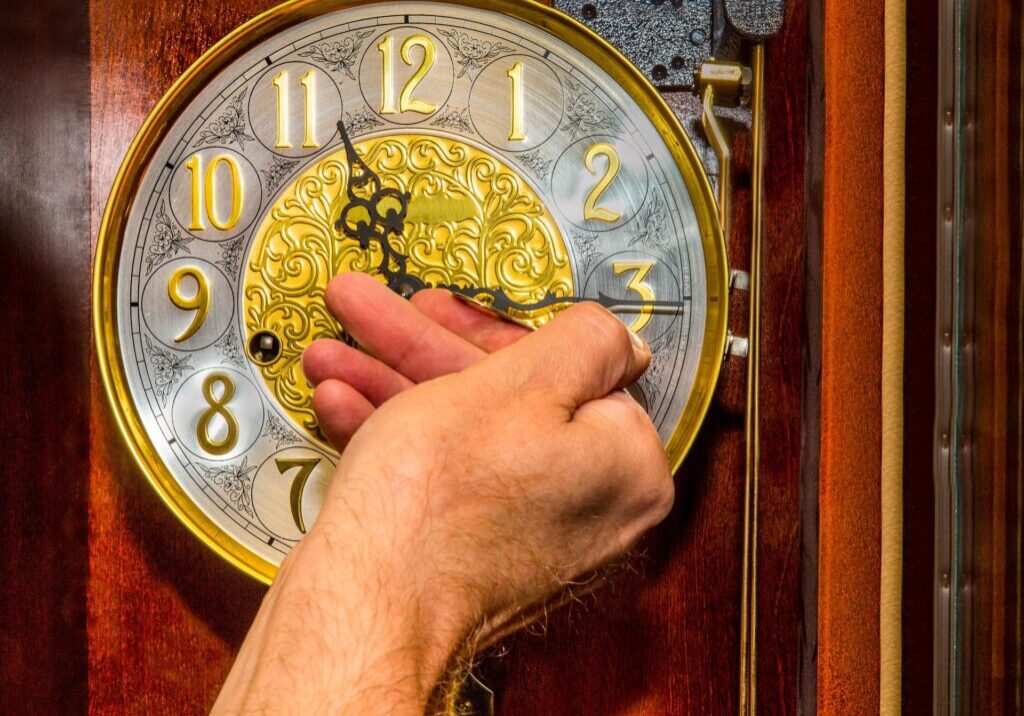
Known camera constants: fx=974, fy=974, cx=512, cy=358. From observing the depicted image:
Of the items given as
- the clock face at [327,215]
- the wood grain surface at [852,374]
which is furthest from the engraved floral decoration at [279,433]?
the wood grain surface at [852,374]

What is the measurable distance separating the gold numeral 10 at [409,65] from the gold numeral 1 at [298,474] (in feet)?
0.83

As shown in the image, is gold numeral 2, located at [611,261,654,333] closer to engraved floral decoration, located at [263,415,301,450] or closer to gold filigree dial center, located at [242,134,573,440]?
gold filigree dial center, located at [242,134,573,440]

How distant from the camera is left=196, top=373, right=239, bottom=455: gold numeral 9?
68cm

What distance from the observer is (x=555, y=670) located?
2.34 ft

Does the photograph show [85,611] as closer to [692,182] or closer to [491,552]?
[491,552]

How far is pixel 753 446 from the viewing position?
629mm

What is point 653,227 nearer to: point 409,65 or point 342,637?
point 409,65

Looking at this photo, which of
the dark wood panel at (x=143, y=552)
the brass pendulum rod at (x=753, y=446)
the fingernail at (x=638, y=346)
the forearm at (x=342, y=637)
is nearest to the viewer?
the forearm at (x=342, y=637)

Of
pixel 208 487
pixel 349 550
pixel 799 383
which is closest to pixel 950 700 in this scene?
pixel 799 383

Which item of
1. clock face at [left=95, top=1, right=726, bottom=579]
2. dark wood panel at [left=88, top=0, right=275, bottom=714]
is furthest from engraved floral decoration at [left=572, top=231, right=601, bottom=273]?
dark wood panel at [left=88, top=0, right=275, bottom=714]

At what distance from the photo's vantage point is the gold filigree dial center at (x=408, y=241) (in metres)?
0.67

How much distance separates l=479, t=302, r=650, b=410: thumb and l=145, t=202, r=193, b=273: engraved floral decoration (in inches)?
12.6

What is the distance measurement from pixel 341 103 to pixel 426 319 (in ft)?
0.68

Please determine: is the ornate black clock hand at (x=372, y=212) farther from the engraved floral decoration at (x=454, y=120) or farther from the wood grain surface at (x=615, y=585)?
the wood grain surface at (x=615, y=585)
